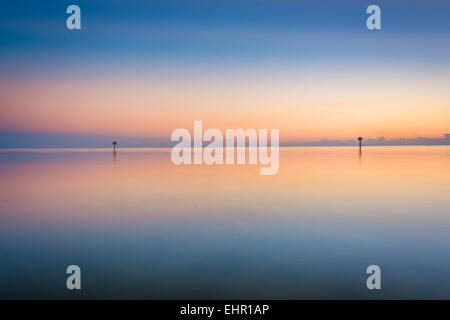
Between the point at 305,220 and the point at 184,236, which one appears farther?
the point at 305,220

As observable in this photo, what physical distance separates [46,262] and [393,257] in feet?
27.7

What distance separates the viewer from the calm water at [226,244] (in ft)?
18.2

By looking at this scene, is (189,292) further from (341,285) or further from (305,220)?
(305,220)

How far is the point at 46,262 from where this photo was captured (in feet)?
21.9

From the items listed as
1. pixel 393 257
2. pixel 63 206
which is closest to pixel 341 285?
pixel 393 257

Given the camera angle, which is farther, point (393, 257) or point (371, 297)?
point (393, 257)

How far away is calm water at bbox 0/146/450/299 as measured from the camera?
5559 mm

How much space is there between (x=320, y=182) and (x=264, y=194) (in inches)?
228

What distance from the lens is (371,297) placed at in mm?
5215

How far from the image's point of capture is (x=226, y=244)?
25.7ft

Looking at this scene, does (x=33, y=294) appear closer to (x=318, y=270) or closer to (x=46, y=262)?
(x=46, y=262)

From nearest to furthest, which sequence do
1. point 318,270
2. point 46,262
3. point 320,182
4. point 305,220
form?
point 318,270 → point 46,262 → point 305,220 → point 320,182

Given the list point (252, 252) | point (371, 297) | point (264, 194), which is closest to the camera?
point (371, 297)

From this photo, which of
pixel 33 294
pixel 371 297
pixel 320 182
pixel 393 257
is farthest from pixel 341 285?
pixel 320 182
